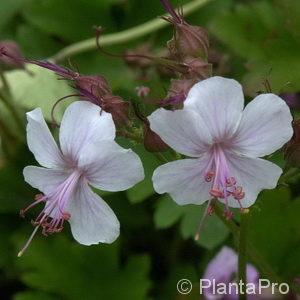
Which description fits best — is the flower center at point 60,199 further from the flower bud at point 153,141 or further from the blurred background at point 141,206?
the blurred background at point 141,206

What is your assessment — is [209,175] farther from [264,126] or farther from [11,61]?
[11,61]

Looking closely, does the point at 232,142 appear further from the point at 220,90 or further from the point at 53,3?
the point at 53,3

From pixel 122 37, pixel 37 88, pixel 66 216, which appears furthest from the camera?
pixel 122 37

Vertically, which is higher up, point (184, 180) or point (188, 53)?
point (188, 53)

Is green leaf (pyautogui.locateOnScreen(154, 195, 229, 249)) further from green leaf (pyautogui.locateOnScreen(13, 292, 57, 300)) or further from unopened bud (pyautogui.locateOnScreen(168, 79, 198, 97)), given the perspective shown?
unopened bud (pyautogui.locateOnScreen(168, 79, 198, 97))

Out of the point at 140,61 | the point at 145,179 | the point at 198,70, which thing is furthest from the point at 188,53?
the point at 140,61

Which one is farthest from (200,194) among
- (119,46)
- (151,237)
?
(119,46)

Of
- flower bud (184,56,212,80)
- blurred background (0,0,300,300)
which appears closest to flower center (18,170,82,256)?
flower bud (184,56,212,80)

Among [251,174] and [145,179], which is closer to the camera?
[251,174]
